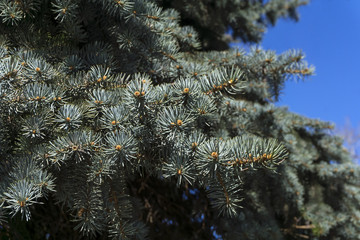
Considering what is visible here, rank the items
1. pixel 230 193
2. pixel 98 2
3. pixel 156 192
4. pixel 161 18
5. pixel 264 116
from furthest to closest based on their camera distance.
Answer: pixel 156 192
pixel 264 116
pixel 161 18
pixel 98 2
pixel 230 193

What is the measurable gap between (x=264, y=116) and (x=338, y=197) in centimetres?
94

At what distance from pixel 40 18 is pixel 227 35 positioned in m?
1.73

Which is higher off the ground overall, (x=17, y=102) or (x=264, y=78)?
(x=264, y=78)

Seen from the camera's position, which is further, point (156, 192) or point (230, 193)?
point (156, 192)

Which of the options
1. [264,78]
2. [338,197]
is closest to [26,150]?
[264,78]

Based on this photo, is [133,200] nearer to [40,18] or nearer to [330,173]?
[40,18]

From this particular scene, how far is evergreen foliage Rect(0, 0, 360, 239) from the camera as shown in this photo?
1021 millimetres

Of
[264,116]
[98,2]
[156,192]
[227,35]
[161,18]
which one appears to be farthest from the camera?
[227,35]

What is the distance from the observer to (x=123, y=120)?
1.05m

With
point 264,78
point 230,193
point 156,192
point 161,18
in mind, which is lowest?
point 230,193

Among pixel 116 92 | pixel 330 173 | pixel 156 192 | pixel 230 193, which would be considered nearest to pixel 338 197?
pixel 330 173

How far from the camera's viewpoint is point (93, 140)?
1056 millimetres

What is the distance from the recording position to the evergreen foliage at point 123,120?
1021 millimetres

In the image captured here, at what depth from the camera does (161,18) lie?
1446mm
